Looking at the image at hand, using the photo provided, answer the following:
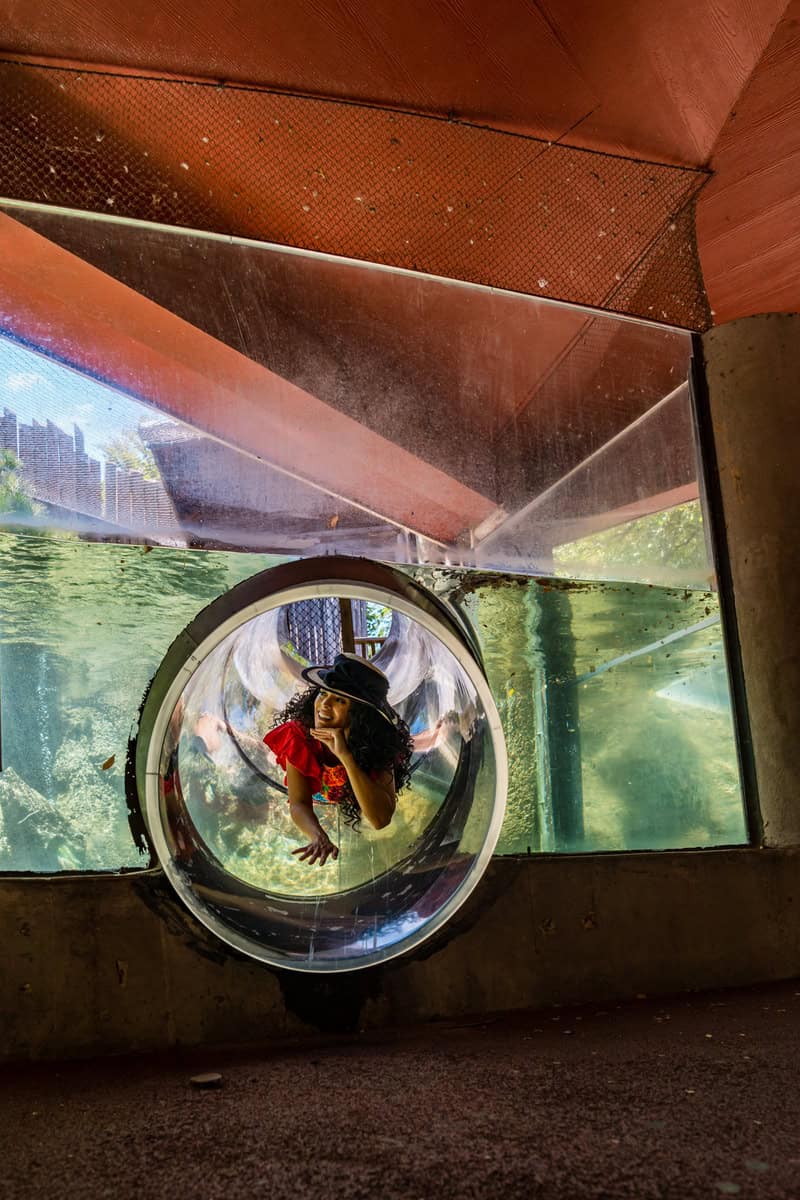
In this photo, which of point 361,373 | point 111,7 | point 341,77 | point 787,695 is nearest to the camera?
point 111,7

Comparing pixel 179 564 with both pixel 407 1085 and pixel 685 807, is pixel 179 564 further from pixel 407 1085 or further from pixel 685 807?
pixel 685 807

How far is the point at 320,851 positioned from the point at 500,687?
9.53 ft

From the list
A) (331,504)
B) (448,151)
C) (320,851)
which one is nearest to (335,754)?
(320,851)

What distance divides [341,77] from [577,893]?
3576mm

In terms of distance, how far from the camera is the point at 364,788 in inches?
143

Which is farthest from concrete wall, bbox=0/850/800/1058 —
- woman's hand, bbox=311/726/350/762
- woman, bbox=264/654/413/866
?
woman's hand, bbox=311/726/350/762

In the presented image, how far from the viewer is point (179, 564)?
15.4 ft

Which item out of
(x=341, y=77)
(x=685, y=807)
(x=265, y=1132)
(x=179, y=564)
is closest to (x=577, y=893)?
(x=265, y=1132)

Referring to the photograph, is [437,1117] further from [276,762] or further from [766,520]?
[766,520]

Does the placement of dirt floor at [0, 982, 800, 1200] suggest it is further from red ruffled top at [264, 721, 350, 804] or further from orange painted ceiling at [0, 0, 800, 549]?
orange painted ceiling at [0, 0, 800, 549]

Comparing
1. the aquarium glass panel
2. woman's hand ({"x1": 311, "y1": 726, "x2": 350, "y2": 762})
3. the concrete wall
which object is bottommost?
the concrete wall

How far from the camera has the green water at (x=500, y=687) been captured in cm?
484

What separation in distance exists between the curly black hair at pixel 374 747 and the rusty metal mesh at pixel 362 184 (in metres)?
2.25

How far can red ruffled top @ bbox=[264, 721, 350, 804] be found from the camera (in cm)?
391
